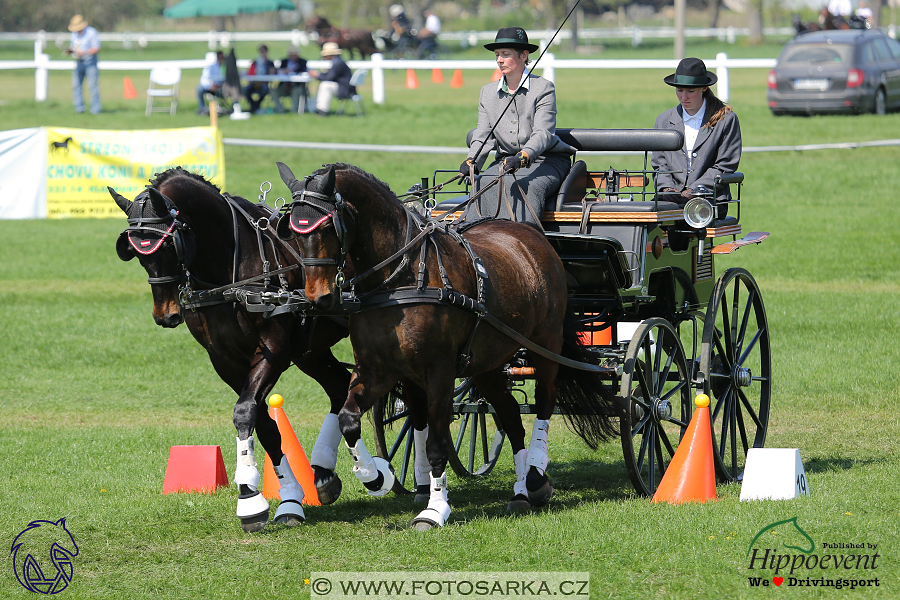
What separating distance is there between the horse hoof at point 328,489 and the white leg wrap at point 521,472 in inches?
41.8

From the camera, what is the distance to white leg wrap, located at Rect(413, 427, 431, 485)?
698cm

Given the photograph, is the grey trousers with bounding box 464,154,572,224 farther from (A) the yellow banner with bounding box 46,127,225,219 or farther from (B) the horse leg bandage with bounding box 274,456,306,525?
(A) the yellow banner with bounding box 46,127,225,219

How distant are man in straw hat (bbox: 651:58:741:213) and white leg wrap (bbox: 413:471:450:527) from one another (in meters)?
2.89

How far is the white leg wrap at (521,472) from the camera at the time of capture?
22.4 ft

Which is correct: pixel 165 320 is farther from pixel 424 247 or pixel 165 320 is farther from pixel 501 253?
pixel 501 253

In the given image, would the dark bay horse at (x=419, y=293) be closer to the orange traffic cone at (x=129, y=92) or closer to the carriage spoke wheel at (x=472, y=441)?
the carriage spoke wheel at (x=472, y=441)

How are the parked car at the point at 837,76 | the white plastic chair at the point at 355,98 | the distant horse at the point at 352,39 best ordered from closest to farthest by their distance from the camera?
the parked car at the point at 837,76
the white plastic chair at the point at 355,98
the distant horse at the point at 352,39

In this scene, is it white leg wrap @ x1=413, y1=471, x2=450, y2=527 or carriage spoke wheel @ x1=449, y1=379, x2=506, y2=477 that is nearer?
white leg wrap @ x1=413, y1=471, x2=450, y2=527

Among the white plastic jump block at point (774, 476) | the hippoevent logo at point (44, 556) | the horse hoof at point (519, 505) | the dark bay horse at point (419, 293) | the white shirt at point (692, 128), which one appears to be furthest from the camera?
the white shirt at point (692, 128)

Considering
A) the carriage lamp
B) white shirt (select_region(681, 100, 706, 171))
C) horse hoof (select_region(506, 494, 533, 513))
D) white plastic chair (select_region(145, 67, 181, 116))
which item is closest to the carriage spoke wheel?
horse hoof (select_region(506, 494, 533, 513))

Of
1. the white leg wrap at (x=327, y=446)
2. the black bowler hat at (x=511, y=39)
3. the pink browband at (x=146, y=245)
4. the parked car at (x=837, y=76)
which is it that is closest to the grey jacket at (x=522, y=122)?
the black bowler hat at (x=511, y=39)

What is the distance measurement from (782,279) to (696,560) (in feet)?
32.6

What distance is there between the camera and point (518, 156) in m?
7.02

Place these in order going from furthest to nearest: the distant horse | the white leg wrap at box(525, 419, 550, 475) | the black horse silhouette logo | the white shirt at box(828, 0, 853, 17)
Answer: the distant horse < the white shirt at box(828, 0, 853, 17) < the black horse silhouette logo < the white leg wrap at box(525, 419, 550, 475)
